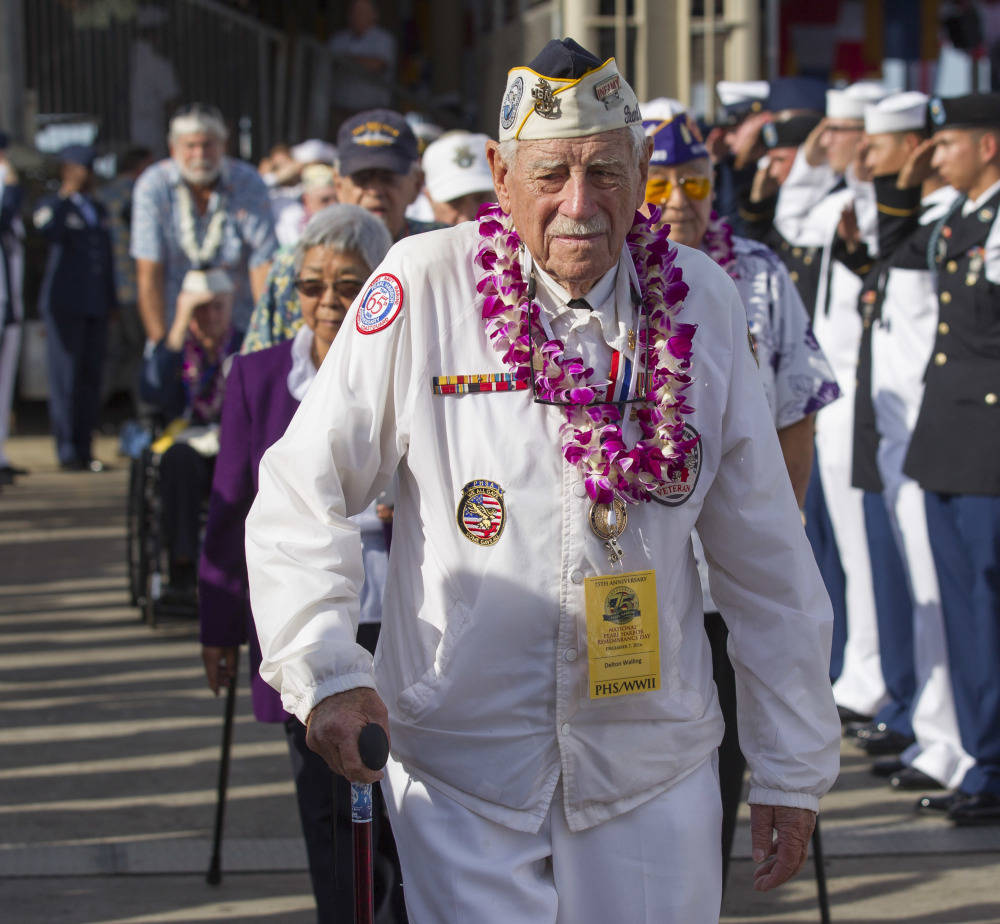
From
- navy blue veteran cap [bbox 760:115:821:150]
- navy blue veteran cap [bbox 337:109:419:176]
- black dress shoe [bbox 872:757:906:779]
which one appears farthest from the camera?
navy blue veteran cap [bbox 760:115:821:150]

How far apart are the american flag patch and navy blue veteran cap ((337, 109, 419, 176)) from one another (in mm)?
3030

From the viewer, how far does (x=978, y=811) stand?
525 cm

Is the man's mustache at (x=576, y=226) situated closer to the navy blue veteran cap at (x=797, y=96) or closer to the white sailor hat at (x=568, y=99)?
the white sailor hat at (x=568, y=99)

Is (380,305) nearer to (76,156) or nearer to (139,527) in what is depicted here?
(139,527)

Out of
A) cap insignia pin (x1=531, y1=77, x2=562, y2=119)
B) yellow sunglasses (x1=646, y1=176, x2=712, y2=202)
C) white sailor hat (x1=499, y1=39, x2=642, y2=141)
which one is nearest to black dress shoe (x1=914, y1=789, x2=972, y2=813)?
yellow sunglasses (x1=646, y1=176, x2=712, y2=202)

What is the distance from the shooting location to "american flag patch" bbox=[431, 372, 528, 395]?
261 cm

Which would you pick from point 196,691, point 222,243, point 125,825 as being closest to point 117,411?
point 222,243

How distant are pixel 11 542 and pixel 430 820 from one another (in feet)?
25.7

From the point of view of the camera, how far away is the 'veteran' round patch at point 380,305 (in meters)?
2.63

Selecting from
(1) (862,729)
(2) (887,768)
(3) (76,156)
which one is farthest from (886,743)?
(3) (76,156)

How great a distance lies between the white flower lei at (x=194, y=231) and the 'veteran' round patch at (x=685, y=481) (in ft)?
19.0

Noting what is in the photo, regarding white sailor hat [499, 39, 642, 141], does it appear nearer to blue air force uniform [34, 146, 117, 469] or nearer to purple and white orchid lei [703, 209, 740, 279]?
purple and white orchid lei [703, 209, 740, 279]

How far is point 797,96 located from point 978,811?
14.3ft

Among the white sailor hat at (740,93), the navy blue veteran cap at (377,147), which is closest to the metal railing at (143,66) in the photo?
the white sailor hat at (740,93)
